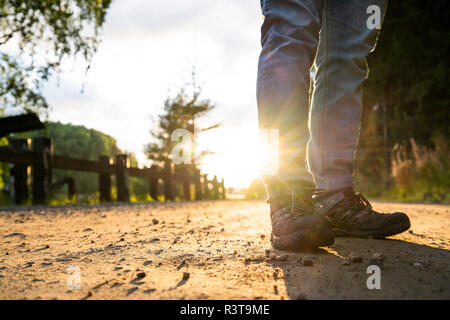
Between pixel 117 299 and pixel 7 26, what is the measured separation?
744 cm

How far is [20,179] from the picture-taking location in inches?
239

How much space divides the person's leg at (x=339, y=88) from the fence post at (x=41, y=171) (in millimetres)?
4983

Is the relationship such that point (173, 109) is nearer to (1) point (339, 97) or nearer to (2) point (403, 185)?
(2) point (403, 185)

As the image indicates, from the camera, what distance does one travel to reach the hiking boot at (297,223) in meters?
1.53

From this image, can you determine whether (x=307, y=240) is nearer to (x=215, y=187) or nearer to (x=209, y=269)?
(x=209, y=269)

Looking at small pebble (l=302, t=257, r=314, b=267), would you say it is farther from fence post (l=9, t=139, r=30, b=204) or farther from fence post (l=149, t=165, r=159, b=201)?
fence post (l=149, t=165, r=159, b=201)

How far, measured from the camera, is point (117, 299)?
0.94 metres

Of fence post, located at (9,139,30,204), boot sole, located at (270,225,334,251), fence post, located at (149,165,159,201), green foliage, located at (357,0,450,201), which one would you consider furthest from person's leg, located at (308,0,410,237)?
green foliage, located at (357,0,450,201)

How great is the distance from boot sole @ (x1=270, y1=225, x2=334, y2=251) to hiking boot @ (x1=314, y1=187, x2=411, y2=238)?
1.18ft

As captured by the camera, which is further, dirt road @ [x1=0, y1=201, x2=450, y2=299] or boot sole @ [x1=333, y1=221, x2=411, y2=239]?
boot sole @ [x1=333, y1=221, x2=411, y2=239]

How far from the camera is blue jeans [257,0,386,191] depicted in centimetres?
179

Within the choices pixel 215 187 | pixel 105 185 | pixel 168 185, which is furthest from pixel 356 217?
pixel 215 187

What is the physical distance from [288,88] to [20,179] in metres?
5.64

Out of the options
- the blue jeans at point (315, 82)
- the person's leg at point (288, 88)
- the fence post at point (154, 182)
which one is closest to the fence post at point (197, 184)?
the fence post at point (154, 182)
